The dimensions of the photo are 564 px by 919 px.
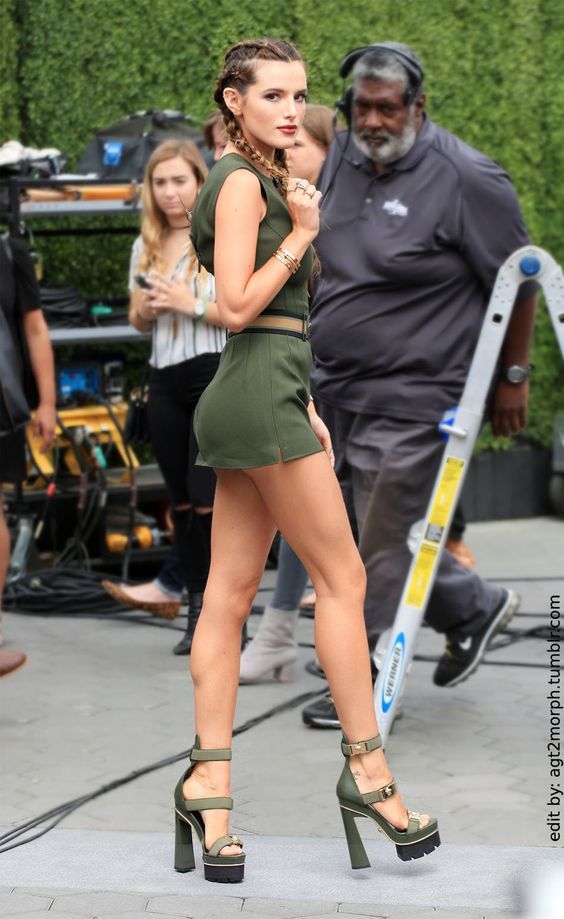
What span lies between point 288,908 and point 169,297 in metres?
3.02

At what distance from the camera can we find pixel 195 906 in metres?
3.49

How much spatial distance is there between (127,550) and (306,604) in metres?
1.07

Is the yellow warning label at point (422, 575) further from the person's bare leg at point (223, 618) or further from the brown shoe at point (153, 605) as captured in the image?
the brown shoe at point (153, 605)

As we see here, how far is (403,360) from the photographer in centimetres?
498

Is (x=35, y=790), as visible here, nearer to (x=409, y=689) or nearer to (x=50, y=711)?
(x=50, y=711)

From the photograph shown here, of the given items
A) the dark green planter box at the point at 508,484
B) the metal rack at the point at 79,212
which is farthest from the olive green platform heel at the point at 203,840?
the dark green planter box at the point at 508,484

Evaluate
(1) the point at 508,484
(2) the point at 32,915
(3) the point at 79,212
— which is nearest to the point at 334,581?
(2) the point at 32,915

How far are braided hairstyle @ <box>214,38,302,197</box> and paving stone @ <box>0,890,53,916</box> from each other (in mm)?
1635

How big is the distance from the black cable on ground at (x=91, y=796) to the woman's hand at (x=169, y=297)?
152 centimetres

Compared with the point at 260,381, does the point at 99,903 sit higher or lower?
lower

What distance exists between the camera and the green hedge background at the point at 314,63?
8117 millimetres

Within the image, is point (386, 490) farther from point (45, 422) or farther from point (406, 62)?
point (45, 422)

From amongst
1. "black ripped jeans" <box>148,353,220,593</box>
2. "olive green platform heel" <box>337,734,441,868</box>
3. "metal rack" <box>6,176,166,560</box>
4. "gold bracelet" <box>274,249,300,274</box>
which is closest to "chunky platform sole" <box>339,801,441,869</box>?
"olive green platform heel" <box>337,734,441,868</box>

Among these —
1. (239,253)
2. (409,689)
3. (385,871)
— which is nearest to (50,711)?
(409,689)
